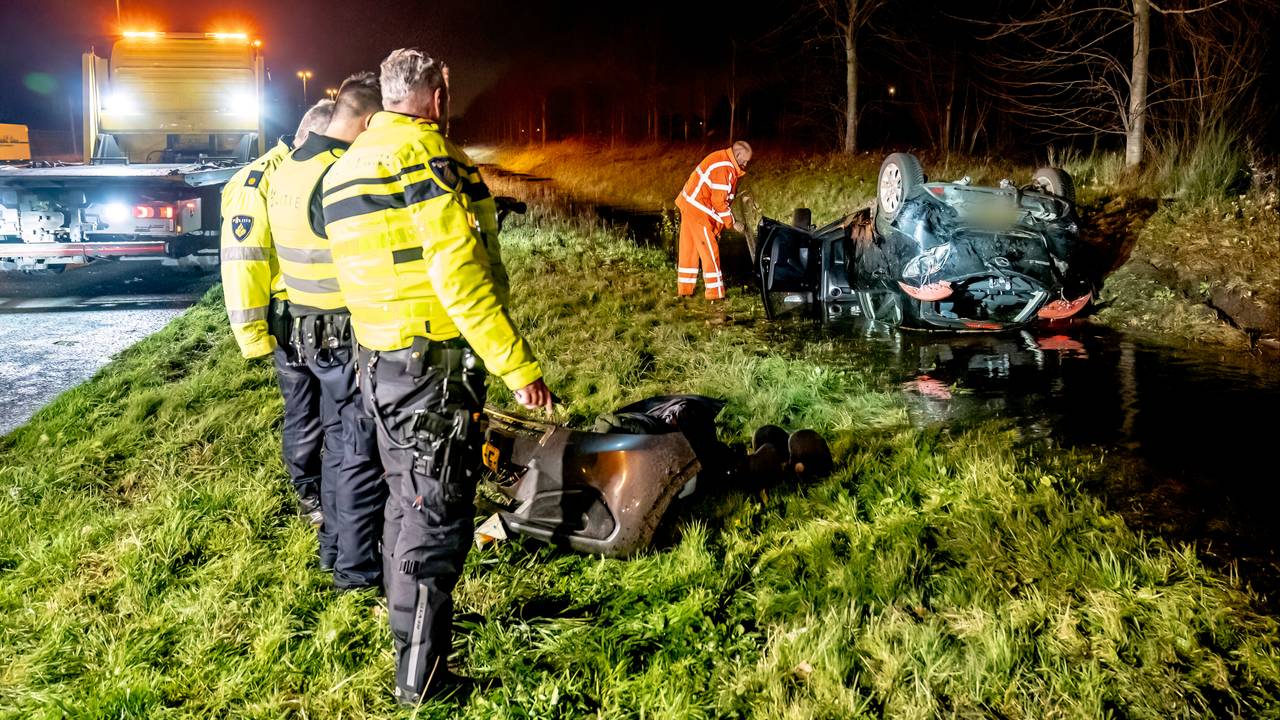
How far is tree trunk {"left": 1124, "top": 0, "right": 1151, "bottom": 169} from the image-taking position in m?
10.7

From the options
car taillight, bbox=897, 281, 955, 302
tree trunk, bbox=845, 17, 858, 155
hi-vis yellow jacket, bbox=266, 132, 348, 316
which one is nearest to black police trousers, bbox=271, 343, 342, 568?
hi-vis yellow jacket, bbox=266, 132, 348, 316

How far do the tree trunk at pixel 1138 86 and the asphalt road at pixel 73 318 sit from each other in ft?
36.7

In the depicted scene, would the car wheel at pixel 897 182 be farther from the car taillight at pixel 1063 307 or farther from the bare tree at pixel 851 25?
the bare tree at pixel 851 25

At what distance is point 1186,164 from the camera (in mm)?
9680

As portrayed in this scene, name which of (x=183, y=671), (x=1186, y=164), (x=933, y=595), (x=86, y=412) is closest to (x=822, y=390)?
(x=933, y=595)

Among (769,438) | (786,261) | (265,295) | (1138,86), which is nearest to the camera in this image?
(265,295)

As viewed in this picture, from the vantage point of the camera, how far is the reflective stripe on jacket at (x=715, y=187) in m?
8.45

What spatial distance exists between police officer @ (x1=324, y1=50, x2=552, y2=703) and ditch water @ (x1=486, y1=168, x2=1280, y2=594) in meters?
2.61

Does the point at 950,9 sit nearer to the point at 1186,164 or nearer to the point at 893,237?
the point at 1186,164

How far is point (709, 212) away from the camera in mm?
8586

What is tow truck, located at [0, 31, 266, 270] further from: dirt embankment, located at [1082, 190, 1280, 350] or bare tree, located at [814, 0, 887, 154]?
bare tree, located at [814, 0, 887, 154]

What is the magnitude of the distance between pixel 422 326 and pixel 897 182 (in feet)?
17.3

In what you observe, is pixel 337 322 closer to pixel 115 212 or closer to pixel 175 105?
pixel 115 212

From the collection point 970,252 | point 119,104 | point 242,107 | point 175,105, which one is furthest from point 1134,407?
point 119,104
